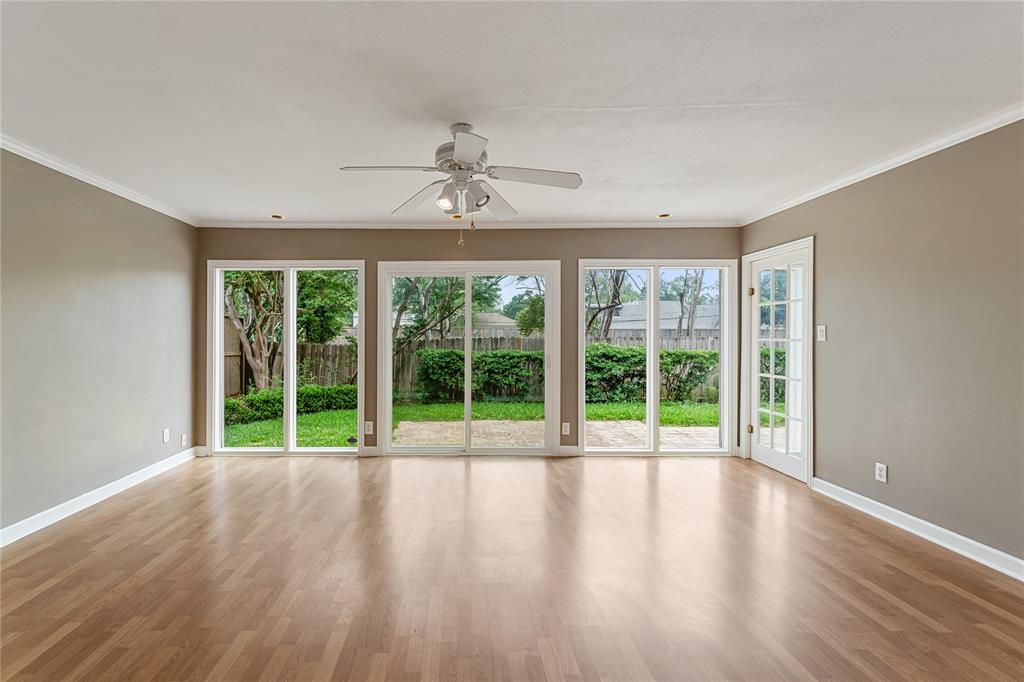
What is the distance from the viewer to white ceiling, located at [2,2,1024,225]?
1.96 metres

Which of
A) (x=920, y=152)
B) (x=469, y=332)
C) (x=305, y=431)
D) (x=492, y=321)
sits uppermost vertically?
(x=920, y=152)

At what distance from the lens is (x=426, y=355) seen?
5.68 meters

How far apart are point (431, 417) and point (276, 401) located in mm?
1708

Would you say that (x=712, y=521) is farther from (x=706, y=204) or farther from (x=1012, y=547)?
(x=706, y=204)

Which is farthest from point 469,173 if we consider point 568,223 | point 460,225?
point 568,223

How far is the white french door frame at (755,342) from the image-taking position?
14.5 feet

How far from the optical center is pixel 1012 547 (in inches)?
111

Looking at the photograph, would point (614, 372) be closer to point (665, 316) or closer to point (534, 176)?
point (665, 316)

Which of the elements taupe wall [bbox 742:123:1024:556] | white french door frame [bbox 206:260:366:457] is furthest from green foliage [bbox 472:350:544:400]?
taupe wall [bbox 742:123:1024:556]

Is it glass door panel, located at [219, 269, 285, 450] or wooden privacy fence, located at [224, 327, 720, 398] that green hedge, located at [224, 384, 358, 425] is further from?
wooden privacy fence, located at [224, 327, 720, 398]

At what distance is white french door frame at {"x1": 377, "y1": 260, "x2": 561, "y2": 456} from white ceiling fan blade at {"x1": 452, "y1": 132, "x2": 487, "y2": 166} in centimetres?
290

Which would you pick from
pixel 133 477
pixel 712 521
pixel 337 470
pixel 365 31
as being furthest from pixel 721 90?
pixel 133 477

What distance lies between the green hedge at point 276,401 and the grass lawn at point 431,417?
0.25 ft

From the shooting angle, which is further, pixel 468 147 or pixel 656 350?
pixel 656 350
